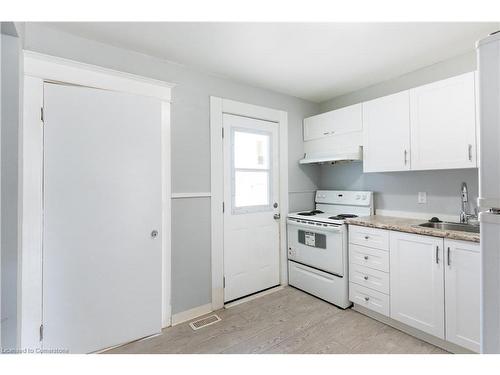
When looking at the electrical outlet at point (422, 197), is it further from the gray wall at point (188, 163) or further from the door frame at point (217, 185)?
the gray wall at point (188, 163)

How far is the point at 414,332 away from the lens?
1989 mm

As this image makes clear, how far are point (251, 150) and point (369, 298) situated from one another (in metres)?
1.95

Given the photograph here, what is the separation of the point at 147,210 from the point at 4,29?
1.37 meters

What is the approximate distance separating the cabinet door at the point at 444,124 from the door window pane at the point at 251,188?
1.54 metres

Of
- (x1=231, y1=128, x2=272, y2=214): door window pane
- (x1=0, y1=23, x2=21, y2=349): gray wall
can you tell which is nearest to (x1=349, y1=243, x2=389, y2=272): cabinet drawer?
(x1=231, y1=128, x2=272, y2=214): door window pane

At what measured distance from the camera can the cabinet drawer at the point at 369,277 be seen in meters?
2.15

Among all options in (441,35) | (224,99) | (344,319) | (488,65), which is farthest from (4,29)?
(344,319)

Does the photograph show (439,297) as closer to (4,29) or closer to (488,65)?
(488,65)

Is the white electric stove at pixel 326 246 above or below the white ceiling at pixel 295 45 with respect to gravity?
below

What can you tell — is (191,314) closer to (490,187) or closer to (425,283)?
(425,283)

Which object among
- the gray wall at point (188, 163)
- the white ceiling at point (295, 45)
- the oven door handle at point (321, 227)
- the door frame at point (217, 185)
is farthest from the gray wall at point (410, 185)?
the gray wall at point (188, 163)

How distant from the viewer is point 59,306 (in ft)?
5.61

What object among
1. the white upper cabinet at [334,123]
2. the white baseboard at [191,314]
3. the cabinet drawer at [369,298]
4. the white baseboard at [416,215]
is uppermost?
the white upper cabinet at [334,123]

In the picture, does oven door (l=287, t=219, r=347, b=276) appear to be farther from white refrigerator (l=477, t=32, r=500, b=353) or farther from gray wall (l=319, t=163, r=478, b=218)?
white refrigerator (l=477, t=32, r=500, b=353)
